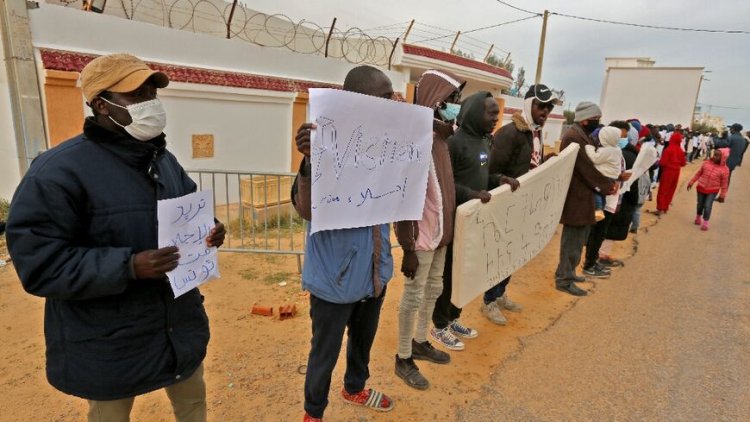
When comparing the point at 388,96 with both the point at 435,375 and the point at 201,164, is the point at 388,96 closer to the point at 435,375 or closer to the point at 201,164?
the point at 435,375

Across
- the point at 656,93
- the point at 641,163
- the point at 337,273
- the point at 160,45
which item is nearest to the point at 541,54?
the point at 656,93

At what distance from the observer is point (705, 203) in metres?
8.30

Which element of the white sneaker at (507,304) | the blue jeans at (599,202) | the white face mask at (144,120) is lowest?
the white sneaker at (507,304)

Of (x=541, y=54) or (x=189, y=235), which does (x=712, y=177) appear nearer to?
(x=189, y=235)

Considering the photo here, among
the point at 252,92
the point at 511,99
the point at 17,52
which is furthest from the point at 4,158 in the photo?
the point at 511,99

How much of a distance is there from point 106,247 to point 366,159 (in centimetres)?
117

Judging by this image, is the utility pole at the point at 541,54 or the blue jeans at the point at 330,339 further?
the utility pole at the point at 541,54

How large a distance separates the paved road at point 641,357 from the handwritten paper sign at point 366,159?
1.55 metres

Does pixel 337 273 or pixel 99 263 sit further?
pixel 337 273

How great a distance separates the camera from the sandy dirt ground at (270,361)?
2678mm

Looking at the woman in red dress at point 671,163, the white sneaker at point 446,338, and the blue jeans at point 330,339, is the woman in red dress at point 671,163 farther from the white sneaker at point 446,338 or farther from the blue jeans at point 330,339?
the blue jeans at point 330,339

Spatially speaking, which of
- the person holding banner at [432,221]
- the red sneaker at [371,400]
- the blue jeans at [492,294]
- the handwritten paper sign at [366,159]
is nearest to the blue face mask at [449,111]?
the person holding banner at [432,221]

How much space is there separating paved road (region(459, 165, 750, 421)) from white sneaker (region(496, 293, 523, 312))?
43 centimetres

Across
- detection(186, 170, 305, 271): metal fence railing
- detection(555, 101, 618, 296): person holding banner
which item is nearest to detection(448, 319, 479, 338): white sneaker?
detection(555, 101, 618, 296): person holding banner
